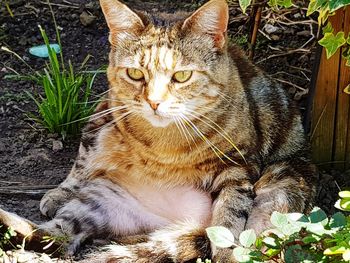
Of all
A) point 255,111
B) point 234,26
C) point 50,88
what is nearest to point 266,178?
point 255,111

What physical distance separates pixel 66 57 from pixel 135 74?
1.71 m

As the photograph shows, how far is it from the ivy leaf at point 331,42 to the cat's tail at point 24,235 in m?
1.51

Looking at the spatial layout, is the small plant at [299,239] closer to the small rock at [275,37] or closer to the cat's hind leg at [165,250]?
the cat's hind leg at [165,250]

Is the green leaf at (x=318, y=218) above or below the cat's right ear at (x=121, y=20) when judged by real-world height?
below

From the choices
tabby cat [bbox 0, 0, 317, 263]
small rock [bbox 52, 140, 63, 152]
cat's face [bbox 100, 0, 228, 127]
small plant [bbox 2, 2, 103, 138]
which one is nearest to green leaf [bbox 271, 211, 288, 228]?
tabby cat [bbox 0, 0, 317, 263]

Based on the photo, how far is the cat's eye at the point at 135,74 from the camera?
145 inches

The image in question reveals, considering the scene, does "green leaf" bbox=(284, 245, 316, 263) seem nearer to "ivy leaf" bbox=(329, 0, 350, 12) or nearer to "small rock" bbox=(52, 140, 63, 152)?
"ivy leaf" bbox=(329, 0, 350, 12)

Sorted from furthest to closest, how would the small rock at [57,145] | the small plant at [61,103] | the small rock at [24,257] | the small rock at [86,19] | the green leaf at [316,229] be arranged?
the small rock at [86,19]
the small rock at [57,145]
the small plant at [61,103]
the small rock at [24,257]
the green leaf at [316,229]

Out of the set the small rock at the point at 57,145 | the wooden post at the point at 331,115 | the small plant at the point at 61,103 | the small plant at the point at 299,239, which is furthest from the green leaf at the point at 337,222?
the small rock at the point at 57,145

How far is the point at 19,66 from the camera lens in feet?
17.2

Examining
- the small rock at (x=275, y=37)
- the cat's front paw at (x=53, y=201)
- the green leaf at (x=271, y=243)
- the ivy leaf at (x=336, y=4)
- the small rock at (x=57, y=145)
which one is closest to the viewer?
the green leaf at (x=271, y=243)

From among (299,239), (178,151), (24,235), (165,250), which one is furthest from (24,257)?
(299,239)

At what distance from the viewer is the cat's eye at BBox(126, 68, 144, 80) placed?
3.69 metres

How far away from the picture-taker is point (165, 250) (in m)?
3.57
